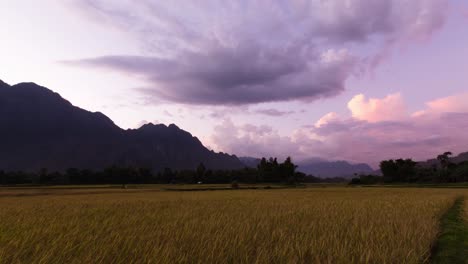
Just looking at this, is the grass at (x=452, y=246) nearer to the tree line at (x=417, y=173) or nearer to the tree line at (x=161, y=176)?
the tree line at (x=161, y=176)

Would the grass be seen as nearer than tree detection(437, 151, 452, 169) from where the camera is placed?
Yes

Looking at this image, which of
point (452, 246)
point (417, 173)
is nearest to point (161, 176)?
point (417, 173)

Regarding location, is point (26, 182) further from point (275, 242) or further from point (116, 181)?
point (275, 242)

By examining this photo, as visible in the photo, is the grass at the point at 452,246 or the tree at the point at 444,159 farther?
the tree at the point at 444,159

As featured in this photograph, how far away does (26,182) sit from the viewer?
378ft

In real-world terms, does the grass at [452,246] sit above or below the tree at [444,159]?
below

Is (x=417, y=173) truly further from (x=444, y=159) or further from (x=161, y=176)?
(x=161, y=176)

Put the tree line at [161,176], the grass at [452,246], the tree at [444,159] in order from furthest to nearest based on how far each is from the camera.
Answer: the tree at [444,159] < the tree line at [161,176] < the grass at [452,246]

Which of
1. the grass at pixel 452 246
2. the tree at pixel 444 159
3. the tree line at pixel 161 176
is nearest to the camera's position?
the grass at pixel 452 246

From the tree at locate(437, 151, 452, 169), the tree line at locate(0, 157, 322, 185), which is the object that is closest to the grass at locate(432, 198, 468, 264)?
the tree line at locate(0, 157, 322, 185)

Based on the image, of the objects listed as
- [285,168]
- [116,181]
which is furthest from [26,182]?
[285,168]

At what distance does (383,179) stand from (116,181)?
99.0m

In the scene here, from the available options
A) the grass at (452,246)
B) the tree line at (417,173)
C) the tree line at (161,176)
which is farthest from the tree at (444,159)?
the grass at (452,246)

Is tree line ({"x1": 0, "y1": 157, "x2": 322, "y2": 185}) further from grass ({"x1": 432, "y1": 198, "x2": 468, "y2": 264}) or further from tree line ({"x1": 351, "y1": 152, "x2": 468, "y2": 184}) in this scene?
grass ({"x1": 432, "y1": 198, "x2": 468, "y2": 264})
